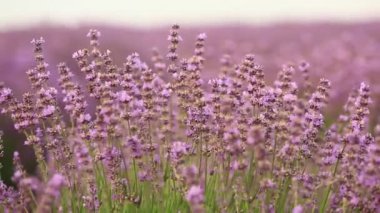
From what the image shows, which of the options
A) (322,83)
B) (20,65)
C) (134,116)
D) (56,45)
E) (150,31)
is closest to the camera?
(322,83)

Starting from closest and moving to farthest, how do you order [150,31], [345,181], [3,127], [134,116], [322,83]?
1. [345,181]
2. [322,83]
3. [134,116]
4. [3,127]
5. [150,31]

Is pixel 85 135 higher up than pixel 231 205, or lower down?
higher up

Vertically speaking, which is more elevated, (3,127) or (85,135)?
(85,135)

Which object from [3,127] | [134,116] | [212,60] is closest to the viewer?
[134,116]

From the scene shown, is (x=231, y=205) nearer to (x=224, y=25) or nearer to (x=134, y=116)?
(x=134, y=116)

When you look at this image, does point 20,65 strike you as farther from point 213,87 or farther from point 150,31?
point 150,31

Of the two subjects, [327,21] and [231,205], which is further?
[327,21]

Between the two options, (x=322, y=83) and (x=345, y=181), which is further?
(x=322, y=83)

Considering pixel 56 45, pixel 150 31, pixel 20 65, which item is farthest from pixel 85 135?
pixel 150 31

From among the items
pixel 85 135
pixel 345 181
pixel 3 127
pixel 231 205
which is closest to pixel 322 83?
pixel 345 181

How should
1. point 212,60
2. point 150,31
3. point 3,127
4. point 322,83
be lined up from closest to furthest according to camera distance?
1. point 322,83
2. point 3,127
3. point 212,60
4. point 150,31
